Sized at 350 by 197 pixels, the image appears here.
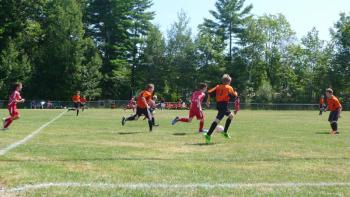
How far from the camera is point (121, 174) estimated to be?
7.71 m

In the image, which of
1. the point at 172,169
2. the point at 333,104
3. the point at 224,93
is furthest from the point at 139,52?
the point at 172,169

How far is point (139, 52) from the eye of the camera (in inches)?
2955

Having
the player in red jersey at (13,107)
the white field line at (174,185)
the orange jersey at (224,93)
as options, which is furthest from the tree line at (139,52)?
the white field line at (174,185)

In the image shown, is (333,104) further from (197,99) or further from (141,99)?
(141,99)

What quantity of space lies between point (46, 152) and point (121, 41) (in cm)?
6461

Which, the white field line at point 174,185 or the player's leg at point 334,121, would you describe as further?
the player's leg at point 334,121

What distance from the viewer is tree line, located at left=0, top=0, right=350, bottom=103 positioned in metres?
65.8

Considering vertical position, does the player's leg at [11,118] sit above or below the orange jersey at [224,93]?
below

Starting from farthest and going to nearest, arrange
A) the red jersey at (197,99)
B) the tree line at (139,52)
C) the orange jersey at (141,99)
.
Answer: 1. the tree line at (139,52)
2. the orange jersey at (141,99)
3. the red jersey at (197,99)

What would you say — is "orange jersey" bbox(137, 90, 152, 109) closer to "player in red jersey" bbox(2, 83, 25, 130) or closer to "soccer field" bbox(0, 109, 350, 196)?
"player in red jersey" bbox(2, 83, 25, 130)

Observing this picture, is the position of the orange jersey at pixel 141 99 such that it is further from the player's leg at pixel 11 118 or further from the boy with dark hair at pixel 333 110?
the boy with dark hair at pixel 333 110

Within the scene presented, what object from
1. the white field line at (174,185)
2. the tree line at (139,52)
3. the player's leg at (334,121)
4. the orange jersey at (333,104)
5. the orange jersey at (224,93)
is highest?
the tree line at (139,52)

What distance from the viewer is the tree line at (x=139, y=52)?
65.8 metres

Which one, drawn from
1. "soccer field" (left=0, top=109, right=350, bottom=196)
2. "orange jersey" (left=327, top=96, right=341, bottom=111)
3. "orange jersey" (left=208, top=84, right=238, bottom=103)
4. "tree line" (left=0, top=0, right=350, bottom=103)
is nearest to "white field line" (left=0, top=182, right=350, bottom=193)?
"soccer field" (left=0, top=109, right=350, bottom=196)
